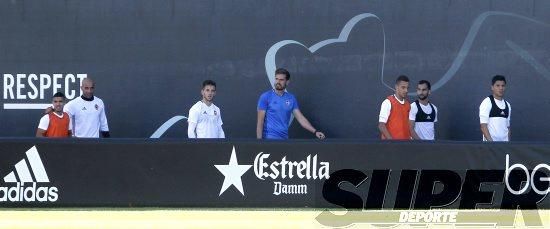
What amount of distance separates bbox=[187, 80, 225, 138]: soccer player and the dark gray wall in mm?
1373

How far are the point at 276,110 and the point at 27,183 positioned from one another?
12.2 ft

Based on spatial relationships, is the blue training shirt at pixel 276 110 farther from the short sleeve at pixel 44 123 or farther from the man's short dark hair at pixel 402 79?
the short sleeve at pixel 44 123

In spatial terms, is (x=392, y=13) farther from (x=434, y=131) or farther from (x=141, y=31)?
(x=141, y=31)

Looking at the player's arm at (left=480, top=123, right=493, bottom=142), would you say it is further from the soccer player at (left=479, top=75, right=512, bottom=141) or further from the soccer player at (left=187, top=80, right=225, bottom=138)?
the soccer player at (left=187, top=80, right=225, bottom=138)

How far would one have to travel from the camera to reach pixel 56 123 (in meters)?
15.3

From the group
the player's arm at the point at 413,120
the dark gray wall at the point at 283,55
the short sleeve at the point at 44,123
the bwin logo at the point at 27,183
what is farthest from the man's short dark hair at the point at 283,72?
the bwin logo at the point at 27,183

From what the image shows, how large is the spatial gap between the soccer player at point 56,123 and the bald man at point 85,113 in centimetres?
21

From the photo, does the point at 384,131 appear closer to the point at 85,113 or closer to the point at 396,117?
the point at 396,117

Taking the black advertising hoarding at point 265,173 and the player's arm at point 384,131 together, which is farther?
the player's arm at point 384,131

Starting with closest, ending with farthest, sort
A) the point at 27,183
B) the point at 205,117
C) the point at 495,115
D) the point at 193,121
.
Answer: the point at 27,183 → the point at 193,121 → the point at 205,117 → the point at 495,115

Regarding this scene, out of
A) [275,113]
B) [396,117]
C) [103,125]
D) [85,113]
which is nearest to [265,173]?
[275,113]

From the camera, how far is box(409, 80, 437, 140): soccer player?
15.5m

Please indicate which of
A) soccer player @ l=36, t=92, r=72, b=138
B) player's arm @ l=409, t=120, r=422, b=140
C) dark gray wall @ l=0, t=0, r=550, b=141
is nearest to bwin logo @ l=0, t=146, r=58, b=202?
soccer player @ l=36, t=92, r=72, b=138

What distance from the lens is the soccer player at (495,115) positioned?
1502 centimetres
